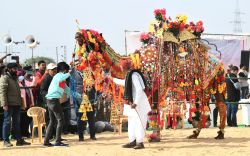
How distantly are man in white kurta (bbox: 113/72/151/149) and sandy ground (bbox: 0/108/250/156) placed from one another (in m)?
0.31

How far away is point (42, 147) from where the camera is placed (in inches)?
444

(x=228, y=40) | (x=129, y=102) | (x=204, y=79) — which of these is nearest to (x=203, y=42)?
(x=204, y=79)

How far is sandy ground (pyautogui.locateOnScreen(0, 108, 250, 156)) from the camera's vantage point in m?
10.2

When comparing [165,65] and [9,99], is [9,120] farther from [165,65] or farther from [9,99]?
[165,65]

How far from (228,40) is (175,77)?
10361 millimetres

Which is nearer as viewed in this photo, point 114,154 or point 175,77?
point 114,154

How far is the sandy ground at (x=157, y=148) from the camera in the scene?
33.4ft

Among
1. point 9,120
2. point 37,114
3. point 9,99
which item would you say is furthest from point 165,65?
point 9,120

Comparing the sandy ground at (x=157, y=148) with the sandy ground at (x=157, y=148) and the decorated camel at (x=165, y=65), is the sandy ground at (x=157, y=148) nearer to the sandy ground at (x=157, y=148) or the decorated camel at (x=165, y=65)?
the sandy ground at (x=157, y=148)

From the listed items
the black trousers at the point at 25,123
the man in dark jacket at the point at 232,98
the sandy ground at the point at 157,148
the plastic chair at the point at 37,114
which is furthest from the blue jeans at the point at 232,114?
the plastic chair at the point at 37,114

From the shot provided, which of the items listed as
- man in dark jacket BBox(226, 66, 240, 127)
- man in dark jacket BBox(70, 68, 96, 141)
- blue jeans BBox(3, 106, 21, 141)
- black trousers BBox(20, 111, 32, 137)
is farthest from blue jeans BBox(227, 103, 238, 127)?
blue jeans BBox(3, 106, 21, 141)

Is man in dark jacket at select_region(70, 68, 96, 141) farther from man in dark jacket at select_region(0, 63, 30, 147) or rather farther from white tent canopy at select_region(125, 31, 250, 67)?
white tent canopy at select_region(125, 31, 250, 67)

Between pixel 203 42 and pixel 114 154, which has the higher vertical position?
pixel 203 42

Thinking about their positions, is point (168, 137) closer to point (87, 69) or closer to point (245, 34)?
point (87, 69)
